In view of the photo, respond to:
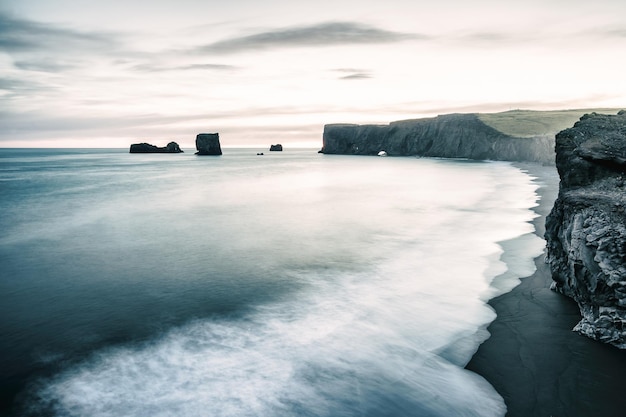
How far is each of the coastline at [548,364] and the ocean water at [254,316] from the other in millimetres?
321

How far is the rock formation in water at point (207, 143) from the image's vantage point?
449 ft

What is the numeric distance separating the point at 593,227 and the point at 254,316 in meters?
7.02

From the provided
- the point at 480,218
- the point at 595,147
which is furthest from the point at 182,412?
the point at 480,218

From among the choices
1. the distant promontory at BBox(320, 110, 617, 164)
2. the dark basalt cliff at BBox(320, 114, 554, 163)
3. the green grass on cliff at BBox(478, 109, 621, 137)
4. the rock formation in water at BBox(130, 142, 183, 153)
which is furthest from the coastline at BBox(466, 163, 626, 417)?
the rock formation in water at BBox(130, 142, 183, 153)

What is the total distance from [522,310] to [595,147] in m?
4.10

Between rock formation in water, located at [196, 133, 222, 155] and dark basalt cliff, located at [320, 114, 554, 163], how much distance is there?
41778 mm

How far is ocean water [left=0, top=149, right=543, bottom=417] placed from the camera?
5.87 m

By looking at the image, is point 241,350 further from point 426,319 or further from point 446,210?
point 446,210

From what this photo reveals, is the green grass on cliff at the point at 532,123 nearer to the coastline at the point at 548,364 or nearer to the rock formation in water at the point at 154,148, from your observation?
the coastline at the point at 548,364

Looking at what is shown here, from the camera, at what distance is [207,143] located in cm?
13788

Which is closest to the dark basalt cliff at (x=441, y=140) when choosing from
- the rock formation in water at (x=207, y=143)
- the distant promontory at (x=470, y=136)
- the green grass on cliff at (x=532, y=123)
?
the distant promontory at (x=470, y=136)

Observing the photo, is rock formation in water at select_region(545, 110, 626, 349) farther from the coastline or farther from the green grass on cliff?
the green grass on cliff

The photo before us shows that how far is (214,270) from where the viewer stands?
12141 mm

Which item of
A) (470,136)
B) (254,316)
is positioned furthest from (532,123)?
(254,316)
